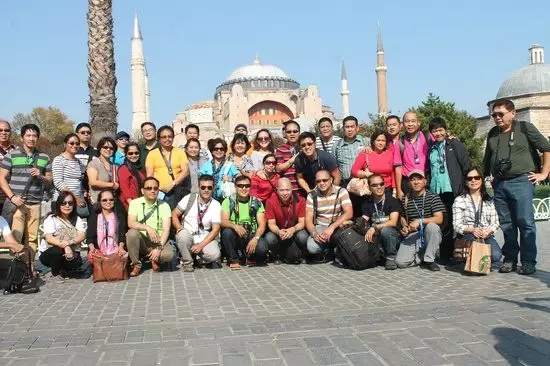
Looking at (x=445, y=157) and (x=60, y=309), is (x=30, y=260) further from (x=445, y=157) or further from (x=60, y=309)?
(x=445, y=157)

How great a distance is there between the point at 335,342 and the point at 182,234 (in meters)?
3.56

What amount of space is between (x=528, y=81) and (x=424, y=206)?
5018cm

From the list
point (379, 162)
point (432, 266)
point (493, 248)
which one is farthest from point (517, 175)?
point (379, 162)

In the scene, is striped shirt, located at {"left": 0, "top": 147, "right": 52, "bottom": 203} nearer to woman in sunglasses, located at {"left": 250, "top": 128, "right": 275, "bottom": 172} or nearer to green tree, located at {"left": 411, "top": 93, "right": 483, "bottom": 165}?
woman in sunglasses, located at {"left": 250, "top": 128, "right": 275, "bottom": 172}

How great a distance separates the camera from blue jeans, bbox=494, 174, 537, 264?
5922 millimetres

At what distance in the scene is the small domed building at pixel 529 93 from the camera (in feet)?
149

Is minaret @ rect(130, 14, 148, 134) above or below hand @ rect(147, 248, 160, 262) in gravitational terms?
above

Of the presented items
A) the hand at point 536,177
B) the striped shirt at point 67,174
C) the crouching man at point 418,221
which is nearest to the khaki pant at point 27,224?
the striped shirt at point 67,174

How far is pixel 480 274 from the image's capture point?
5.95 m

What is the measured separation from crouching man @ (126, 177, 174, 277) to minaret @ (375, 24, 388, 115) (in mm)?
54965

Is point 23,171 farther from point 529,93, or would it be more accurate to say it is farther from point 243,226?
point 529,93

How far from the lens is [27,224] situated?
6.54 m

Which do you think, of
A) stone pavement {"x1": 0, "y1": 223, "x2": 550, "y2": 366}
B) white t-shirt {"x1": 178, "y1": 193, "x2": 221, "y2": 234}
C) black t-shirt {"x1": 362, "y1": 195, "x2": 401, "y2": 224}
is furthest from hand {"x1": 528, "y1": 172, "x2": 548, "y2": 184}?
white t-shirt {"x1": 178, "y1": 193, "x2": 221, "y2": 234}

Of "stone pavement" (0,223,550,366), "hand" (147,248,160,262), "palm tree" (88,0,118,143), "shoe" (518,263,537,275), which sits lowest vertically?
"stone pavement" (0,223,550,366)
